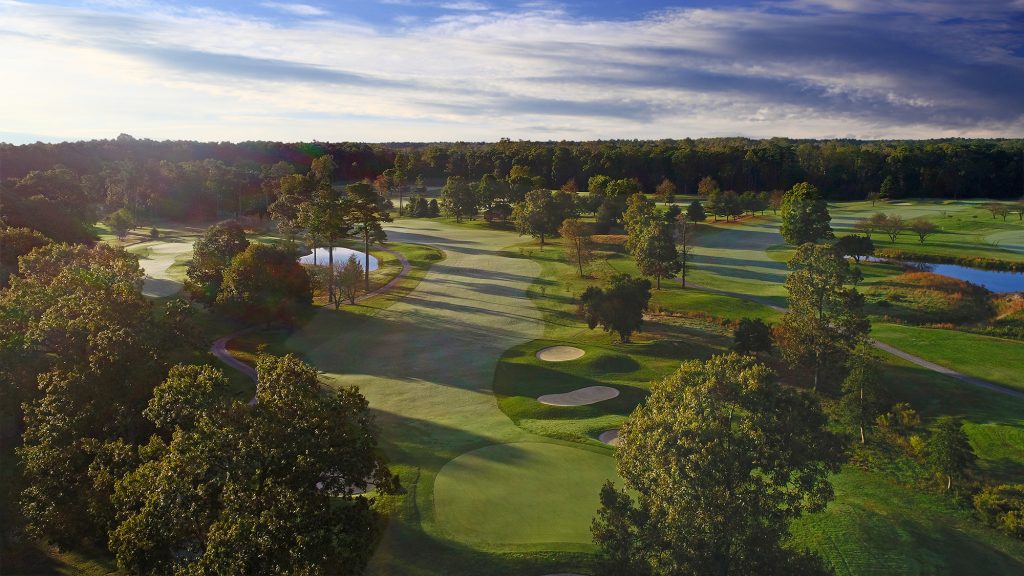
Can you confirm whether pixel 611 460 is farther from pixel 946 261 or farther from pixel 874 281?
pixel 946 261

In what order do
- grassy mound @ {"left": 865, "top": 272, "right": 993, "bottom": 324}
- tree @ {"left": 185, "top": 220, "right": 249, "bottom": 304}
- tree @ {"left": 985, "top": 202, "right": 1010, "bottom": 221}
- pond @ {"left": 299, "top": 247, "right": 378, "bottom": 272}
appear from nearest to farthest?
tree @ {"left": 185, "top": 220, "right": 249, "bottom": 304}
grassy mound @ {"left": 865, "top": 272, "right": 993, "bottom": 324}
pond @ {"left": 299, "top": 247, "right": 378, "bottom": 272}
tree @ {"left": 985, "top": 202, "right": 1010, "bottom": 221}

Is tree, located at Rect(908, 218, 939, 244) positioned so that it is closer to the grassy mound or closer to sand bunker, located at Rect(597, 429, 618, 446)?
the grassy mound

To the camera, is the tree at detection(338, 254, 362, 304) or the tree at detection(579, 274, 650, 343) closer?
the tree at detection(579, 274, 650, 343)

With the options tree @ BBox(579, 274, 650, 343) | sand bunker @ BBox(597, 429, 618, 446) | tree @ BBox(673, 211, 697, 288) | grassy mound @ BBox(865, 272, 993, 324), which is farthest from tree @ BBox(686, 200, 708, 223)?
sand bunker @ BBox(597, 429, 618, 446)

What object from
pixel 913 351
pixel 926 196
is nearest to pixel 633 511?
pixel 913 351

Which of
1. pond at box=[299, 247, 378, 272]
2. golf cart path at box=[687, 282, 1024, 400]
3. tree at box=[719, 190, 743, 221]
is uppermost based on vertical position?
tree at box=[719, 190, 743, 221]

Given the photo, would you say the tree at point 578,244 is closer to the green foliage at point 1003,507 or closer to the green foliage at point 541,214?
the green foliage at point 541,214

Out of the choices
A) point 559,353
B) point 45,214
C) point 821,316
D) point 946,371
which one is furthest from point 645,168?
point 45,214

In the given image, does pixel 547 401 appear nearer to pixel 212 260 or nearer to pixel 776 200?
pixel 212 260
